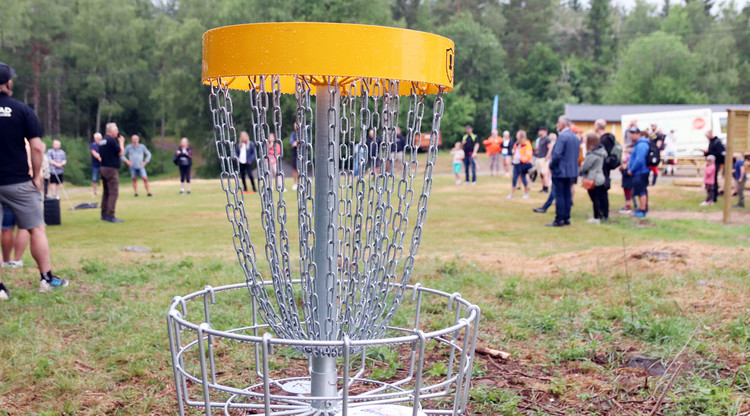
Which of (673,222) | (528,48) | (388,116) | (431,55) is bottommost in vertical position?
(673,222)

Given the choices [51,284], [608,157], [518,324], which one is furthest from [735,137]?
[51,284]

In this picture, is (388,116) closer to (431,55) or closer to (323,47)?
(431,55)

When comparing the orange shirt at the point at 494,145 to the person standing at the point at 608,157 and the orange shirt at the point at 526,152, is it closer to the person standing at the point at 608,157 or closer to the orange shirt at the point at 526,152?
the orange shirt at the point at 526,152

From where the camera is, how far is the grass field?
10.8 feet

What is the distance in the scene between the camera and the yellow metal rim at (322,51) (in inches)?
75.4

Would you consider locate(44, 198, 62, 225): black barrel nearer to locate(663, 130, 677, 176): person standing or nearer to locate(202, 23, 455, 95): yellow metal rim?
locate(202, 23, 455, 95): yellow metal rim

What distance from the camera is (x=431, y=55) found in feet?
6.79

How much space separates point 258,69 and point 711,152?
16315 millimetres

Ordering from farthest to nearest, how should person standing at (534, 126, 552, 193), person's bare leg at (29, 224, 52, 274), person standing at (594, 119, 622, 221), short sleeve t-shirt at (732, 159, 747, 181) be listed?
person standing at (534, 126, 552, 193) < short sleeve t-shirt at (732, 159, 747, 181) < person standing at (594, 119, 622, 221) < person's bare leg at (29, 224, 52, 274)

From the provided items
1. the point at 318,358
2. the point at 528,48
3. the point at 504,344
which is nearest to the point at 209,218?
the point at 504,344

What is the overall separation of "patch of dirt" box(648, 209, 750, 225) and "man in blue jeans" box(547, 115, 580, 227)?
2556mm

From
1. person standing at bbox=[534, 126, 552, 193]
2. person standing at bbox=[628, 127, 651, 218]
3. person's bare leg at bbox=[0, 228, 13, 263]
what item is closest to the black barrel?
person's bare leg at bbox=[0, 228, 13, 263]

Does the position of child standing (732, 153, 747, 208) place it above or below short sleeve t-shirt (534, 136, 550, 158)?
below

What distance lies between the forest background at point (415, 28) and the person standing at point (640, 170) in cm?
2894
